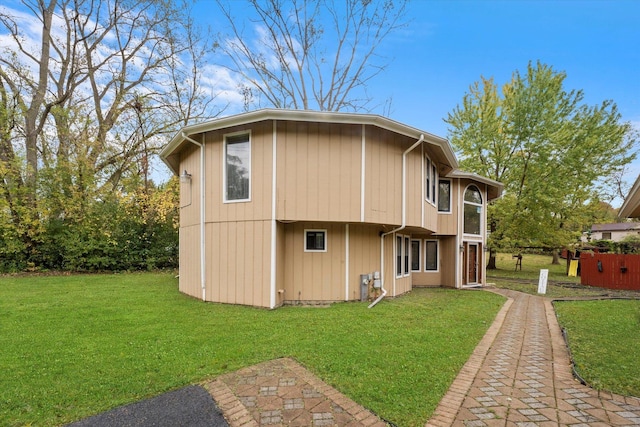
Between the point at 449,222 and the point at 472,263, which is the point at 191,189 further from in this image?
the point at 472,263

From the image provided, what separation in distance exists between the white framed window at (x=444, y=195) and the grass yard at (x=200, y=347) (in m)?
4.27

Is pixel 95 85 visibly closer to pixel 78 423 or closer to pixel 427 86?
pixel 427 86

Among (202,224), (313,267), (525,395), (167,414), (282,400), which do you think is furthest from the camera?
(202,224)

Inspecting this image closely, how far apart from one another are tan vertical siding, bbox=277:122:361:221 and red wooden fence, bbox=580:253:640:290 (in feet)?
35.8

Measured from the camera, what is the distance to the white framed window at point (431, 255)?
455 inches

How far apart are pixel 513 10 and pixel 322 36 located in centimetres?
818

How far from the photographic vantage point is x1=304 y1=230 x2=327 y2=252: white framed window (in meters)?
7.66

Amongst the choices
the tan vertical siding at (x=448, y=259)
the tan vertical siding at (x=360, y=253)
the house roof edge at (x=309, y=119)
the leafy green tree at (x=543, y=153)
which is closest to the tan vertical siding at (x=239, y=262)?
the tan vertical siding at (x=360, y=253)

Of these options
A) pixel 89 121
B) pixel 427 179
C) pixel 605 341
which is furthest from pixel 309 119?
pixel 89 121

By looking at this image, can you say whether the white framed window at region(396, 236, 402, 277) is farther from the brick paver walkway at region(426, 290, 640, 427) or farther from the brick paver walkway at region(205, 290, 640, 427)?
the brick paver walkway at region(205, 290, 640, 427)

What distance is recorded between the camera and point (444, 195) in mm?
11352

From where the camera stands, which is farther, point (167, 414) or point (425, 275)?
point (425, 275)

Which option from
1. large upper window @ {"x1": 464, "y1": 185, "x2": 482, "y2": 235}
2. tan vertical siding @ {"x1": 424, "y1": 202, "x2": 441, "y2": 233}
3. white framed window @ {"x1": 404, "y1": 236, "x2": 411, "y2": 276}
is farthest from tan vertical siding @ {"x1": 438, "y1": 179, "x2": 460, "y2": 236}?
white framed window @ {"x1": 404, "y1": 236, "x2": 411, "y2": 276}

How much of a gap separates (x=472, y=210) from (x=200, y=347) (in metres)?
11.0
